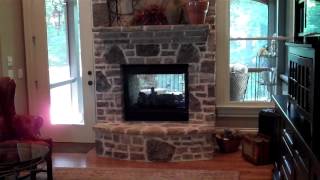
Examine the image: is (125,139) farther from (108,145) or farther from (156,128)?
(156,128)

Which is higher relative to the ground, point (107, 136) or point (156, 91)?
point (156, 91)

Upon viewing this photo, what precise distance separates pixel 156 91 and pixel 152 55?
1.70 ft

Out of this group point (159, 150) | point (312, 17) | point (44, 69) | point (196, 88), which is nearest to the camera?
point (312, 17)

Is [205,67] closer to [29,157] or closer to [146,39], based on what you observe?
[146,39]

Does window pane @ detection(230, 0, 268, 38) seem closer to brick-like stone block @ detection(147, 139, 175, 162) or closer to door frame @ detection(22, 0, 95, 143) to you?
brick-like stone block @ detection(147, 139, 175, 162)

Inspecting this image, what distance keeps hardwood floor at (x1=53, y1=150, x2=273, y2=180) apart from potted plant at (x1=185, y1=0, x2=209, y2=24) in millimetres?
1759

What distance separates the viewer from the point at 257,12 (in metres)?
5.36

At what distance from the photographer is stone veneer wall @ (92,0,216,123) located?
197 inches

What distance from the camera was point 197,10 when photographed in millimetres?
4840

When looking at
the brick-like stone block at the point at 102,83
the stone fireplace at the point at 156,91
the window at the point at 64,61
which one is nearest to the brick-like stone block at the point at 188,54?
the stone fireplace at the point at 156,91

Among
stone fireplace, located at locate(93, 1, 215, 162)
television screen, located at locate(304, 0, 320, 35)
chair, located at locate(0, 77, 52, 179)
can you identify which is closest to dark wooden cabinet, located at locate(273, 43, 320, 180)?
television screen, located at locate(304, 0, 320, 35)

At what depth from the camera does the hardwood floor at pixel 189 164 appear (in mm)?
4484

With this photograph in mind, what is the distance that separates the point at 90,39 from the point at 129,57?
0.81 meters

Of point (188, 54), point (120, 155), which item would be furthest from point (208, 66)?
point (120, 155)
